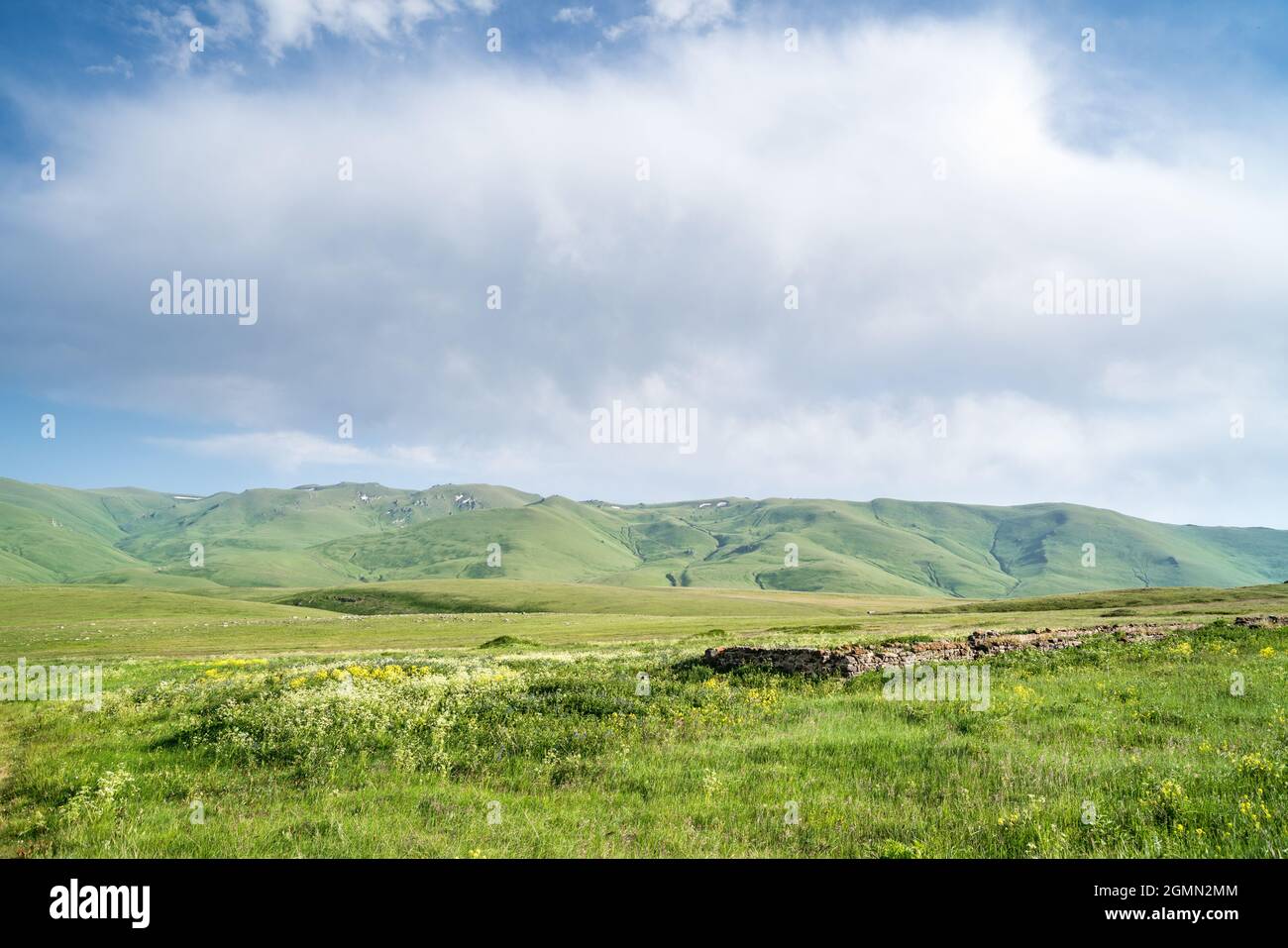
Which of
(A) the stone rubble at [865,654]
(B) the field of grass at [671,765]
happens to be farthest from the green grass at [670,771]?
(A) the stone rubble at [865,654]

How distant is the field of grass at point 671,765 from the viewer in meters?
9.21

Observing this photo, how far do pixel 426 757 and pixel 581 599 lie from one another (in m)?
161

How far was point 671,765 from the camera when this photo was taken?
13.1 meters

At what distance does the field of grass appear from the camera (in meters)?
9.21

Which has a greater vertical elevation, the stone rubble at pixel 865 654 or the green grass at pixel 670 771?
the green grass at pixel 670 771

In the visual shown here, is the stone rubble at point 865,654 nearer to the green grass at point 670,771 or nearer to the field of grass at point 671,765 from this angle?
the field of grass at point 671,765

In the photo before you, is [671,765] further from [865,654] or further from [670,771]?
[865,654]

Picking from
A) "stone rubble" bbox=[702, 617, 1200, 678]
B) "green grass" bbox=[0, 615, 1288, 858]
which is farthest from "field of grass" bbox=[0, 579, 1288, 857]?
"stone rubble" bbox=[702, 617, 1200, 678]

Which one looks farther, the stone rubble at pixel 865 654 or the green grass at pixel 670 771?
the stone rubble at pixel 865 654

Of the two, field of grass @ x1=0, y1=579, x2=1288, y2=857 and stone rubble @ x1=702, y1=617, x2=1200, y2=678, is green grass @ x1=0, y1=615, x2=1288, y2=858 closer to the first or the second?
field of grass @ x1=0, y1=579, x2=1288, y2=857

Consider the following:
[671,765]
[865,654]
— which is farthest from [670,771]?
[865,654]

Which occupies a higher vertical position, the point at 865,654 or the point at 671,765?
the point at 671,765
